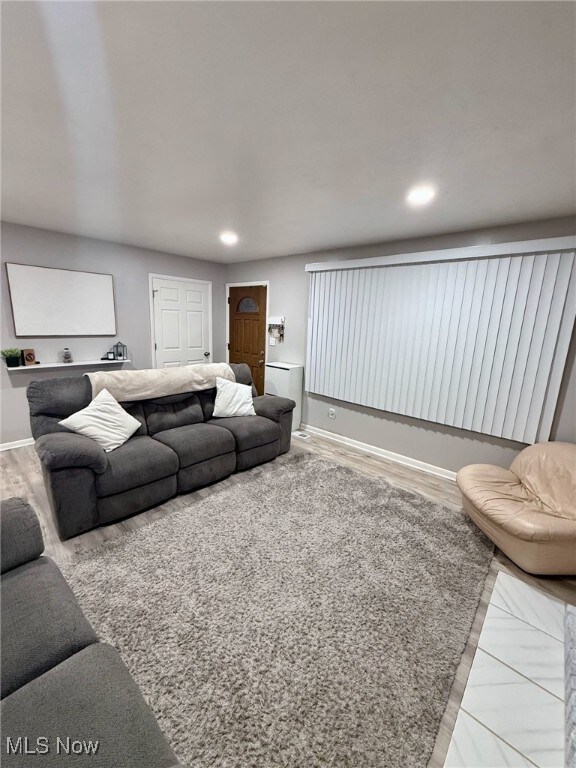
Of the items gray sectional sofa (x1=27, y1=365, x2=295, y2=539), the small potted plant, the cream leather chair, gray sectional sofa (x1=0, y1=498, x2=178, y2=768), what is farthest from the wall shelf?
the cream leather chair

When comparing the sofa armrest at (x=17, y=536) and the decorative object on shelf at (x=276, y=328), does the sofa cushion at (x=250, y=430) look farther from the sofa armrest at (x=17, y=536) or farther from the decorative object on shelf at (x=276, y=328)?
the sofa armrest at (x=17, y=536)

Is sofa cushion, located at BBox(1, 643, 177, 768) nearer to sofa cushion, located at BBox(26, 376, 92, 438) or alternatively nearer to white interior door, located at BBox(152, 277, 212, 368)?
sofa cushion, located at BBox(26, 376, 92, 438)

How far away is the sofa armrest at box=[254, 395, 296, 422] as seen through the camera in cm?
348

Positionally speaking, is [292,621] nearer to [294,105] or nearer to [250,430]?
[250,430]

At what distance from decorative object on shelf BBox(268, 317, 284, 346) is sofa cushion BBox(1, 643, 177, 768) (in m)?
4.07

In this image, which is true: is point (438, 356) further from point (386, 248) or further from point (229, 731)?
point (229, 731)

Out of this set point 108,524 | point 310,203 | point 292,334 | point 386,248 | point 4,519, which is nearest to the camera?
point 4,519

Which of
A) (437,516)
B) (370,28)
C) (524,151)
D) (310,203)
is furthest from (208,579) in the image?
(524,151)

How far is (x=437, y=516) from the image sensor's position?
8.32 ft

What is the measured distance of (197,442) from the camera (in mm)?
2758

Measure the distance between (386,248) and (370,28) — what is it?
2664 mm

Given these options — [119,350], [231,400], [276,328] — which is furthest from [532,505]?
[119,350]

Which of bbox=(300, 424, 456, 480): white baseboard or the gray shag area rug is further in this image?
bbox=(300, 424, 456, 480): white baseboard

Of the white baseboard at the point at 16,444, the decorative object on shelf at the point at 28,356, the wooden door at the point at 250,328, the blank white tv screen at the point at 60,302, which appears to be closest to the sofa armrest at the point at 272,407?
the wooden door at the point at 250,328
